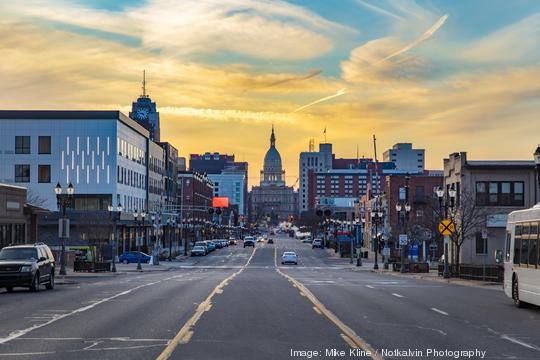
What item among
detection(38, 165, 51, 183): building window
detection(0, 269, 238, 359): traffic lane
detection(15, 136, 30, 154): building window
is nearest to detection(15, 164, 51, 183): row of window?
detection(38, 165, 51, 183): building window

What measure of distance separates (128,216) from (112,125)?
13258 mm

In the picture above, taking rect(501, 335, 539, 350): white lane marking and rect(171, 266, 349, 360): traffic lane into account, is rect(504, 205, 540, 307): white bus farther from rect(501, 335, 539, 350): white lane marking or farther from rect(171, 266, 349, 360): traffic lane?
rect(171, 266, 349, 360): traffic lane

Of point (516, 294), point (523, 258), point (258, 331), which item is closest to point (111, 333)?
point (258, 331)

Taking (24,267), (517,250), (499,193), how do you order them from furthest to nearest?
(499,193) < (24,267) < (517,250)

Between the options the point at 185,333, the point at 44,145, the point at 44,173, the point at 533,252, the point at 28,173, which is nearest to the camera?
the point at 185,333

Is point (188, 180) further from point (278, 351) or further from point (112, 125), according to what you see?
point (278, 351)

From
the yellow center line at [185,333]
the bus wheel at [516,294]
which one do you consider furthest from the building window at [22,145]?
the bus wheel at [516,294]

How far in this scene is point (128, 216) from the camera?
112 metres

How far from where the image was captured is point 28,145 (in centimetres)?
10338

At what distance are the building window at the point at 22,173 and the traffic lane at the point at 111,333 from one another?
3145 inches

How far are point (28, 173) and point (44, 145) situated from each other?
400cm

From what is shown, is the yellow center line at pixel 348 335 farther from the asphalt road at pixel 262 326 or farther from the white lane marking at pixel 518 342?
the white lane marking at pixel 518 342

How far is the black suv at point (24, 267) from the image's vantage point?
107ft

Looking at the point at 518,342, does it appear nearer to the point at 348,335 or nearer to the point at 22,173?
the point at 348,335
